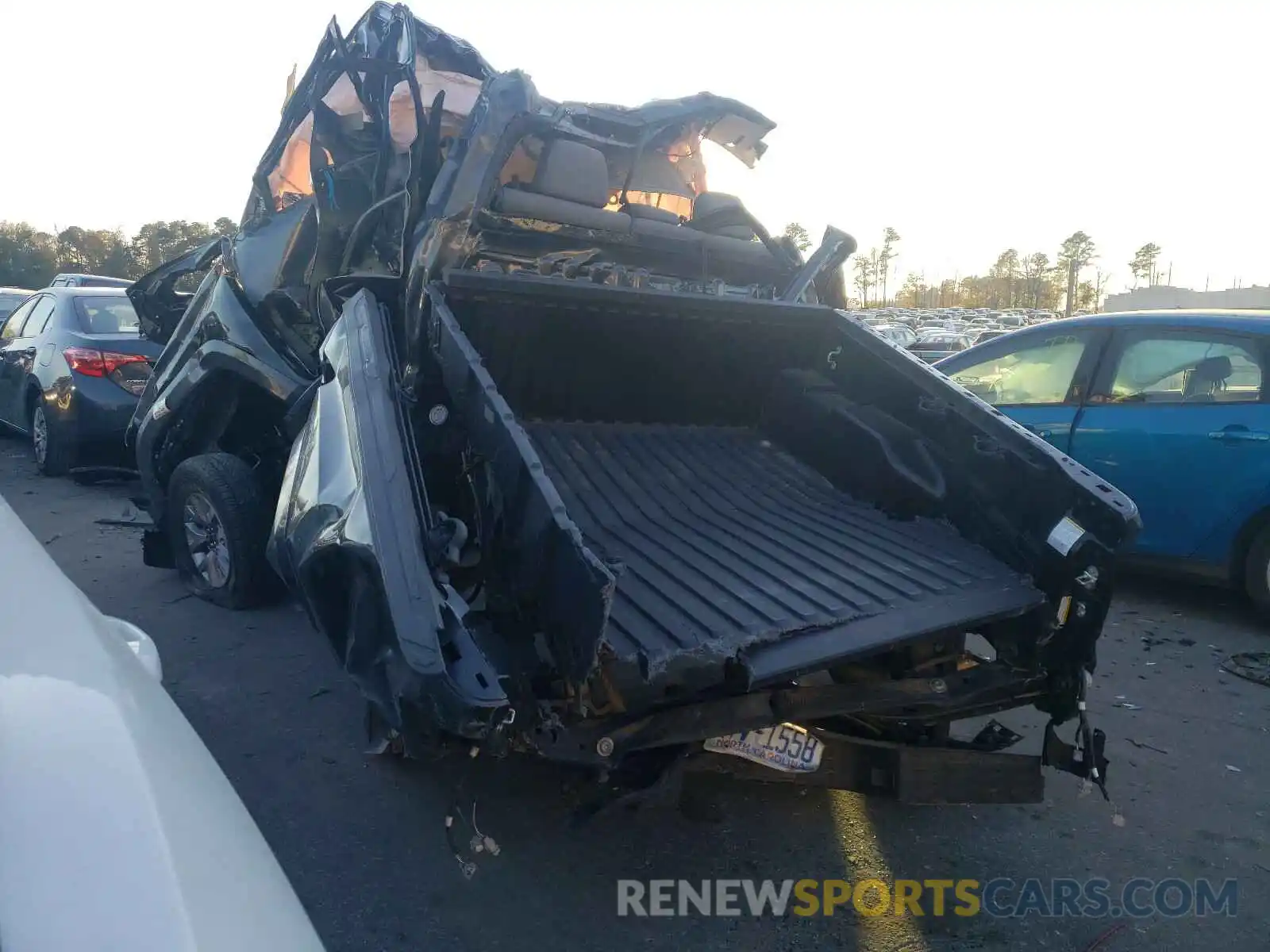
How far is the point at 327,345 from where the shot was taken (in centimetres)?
348

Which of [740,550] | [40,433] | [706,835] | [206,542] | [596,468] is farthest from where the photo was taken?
[40,433]

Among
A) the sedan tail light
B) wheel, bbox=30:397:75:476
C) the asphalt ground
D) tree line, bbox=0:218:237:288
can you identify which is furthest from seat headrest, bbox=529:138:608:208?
tree line, bbox=0:218:237:288

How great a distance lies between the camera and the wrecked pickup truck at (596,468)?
2.48 meters

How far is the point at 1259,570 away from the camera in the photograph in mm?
5070

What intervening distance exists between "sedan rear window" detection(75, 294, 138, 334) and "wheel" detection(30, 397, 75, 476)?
813mm

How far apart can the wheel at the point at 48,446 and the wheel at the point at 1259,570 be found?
855 cm

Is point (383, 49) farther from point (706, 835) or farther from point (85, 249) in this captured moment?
point (85, 249)

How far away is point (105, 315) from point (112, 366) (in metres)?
0.64

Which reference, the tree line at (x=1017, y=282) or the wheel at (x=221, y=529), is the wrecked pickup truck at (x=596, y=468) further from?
the tree line at (x=1017, y=282)

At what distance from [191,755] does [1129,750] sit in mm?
3694

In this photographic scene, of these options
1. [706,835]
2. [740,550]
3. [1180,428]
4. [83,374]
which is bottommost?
[706,835]

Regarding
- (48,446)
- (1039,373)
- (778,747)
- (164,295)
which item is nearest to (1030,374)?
(1039,373)

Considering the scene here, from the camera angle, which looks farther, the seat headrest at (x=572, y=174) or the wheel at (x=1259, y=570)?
the wheel at (x=1259, y=570)

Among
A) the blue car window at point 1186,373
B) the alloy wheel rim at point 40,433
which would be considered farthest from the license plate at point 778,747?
the alloy wheel rim at point 40,433
